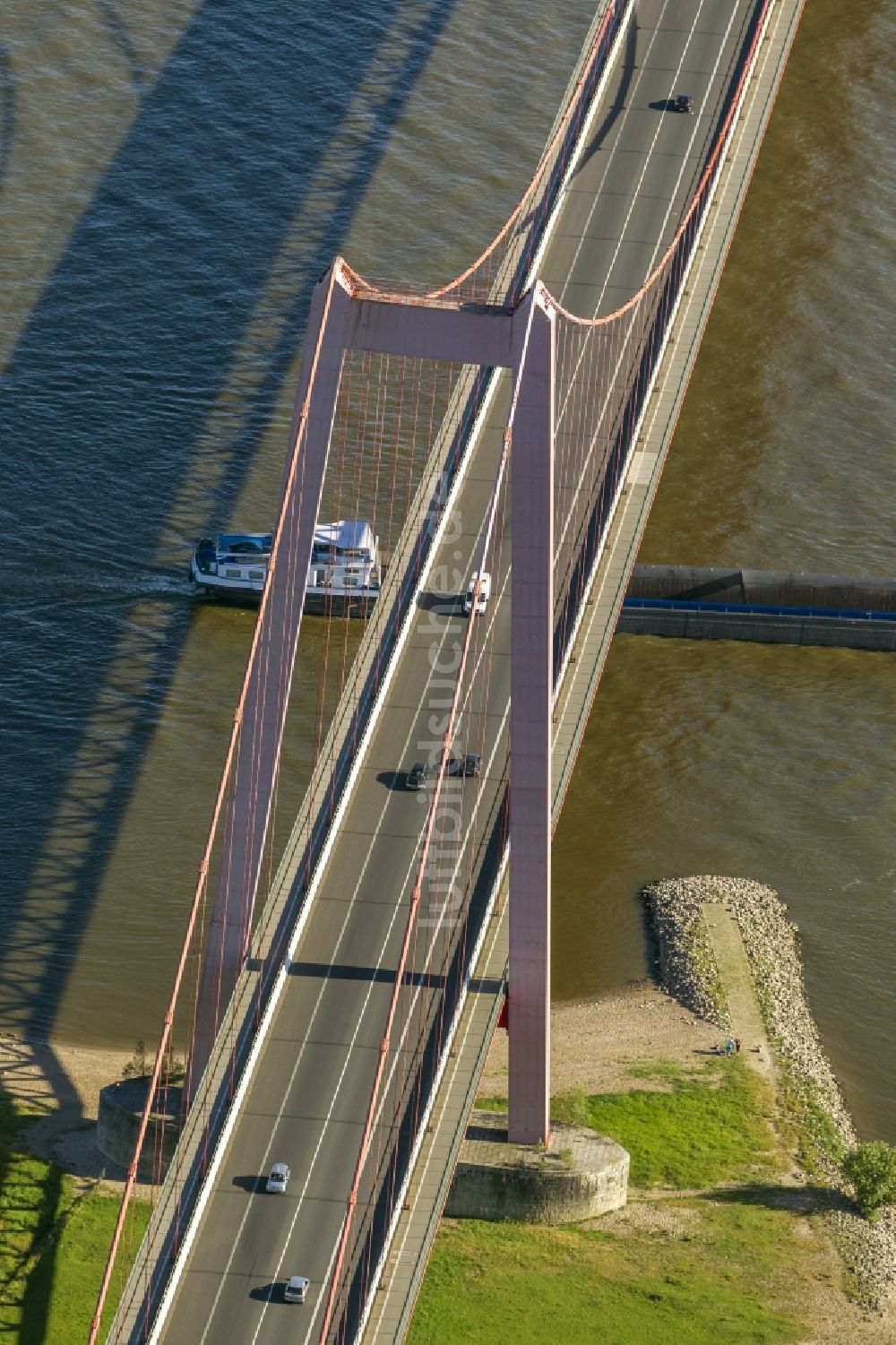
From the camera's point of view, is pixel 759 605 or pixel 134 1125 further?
pixel 759 605

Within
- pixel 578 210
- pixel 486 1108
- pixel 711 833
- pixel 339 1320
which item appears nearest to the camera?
pixel 339 1320

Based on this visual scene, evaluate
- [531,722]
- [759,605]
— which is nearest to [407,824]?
[531,722]

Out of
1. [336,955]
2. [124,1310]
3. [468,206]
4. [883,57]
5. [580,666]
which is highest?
[883,57]

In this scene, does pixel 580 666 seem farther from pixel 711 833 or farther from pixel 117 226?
pixel 117 226

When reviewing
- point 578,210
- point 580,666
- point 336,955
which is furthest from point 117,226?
point 336,955

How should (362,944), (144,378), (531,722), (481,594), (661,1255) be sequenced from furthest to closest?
(144,378)
(481,594)
(661,1255)
(362,944)
(531,722)

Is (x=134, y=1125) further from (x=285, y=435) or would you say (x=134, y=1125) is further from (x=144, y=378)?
(x=144, y=378)

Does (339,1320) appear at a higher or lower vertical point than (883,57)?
lower

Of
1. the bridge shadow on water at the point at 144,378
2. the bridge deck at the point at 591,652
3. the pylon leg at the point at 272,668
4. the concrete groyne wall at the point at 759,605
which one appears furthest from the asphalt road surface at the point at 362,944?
the bridge shadow on water at the point at 144,378
